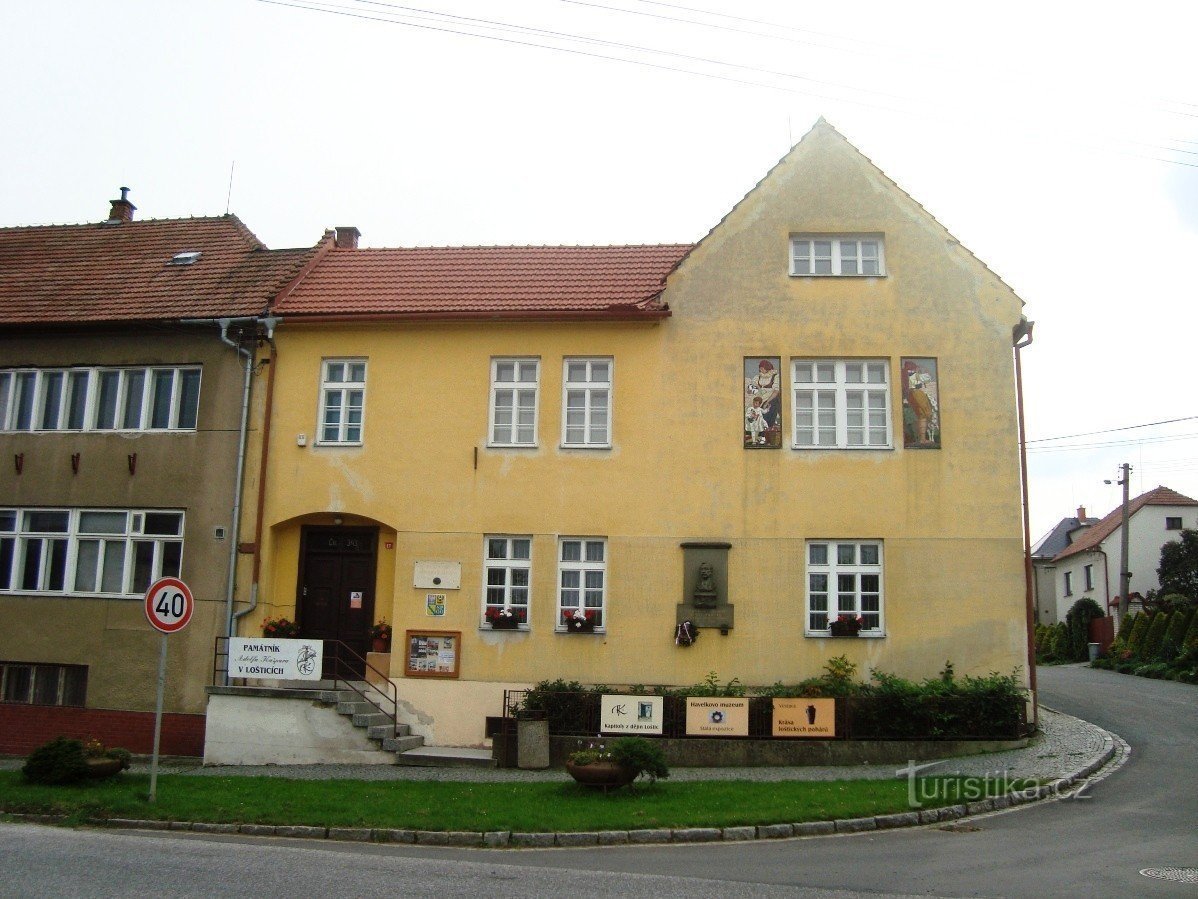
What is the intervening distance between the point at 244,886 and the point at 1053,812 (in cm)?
930

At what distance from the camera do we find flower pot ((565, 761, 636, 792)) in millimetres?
13961

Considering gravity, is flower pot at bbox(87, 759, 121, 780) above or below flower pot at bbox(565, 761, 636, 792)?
below

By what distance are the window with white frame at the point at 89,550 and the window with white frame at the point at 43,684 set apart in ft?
4.68

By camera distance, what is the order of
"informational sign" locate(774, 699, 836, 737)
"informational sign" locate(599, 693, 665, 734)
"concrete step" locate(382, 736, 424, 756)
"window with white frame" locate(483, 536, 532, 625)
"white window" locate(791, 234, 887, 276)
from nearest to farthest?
"informational sign" locate(774, 699, 836, 737)
"informational sign" locate(599, 693, 665, 734)
"concrete step" locate(382, 736, 424, 756)
"window with white frame" locate(483, 536, 532, 625)
"white window" locate(791, 234, 887, 276)

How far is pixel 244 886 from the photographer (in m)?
9.34

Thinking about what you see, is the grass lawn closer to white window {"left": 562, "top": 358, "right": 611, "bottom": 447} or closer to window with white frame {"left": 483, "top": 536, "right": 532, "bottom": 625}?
window with white frame {"left": 483, "top": 536, "right": 532, "bottom": 625}

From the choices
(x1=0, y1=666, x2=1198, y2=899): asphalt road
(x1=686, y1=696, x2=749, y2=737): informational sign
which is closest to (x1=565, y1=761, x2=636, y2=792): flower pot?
(x1=0, y1=666, x2=1198, y2=899): asphalt road

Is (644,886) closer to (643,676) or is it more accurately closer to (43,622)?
(643,676)

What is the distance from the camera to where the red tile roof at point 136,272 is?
2144cm

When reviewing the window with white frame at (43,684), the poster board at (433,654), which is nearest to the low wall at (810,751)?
the poster board at (433,654)

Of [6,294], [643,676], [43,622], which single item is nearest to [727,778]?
[643,676]

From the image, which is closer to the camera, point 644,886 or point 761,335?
point 644,886

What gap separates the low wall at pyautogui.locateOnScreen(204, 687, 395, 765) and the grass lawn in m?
2.41

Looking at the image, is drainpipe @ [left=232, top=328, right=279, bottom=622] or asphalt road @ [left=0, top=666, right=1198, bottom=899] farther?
drainpipe @ [left=232, top=328, right=279, bottom=622]
